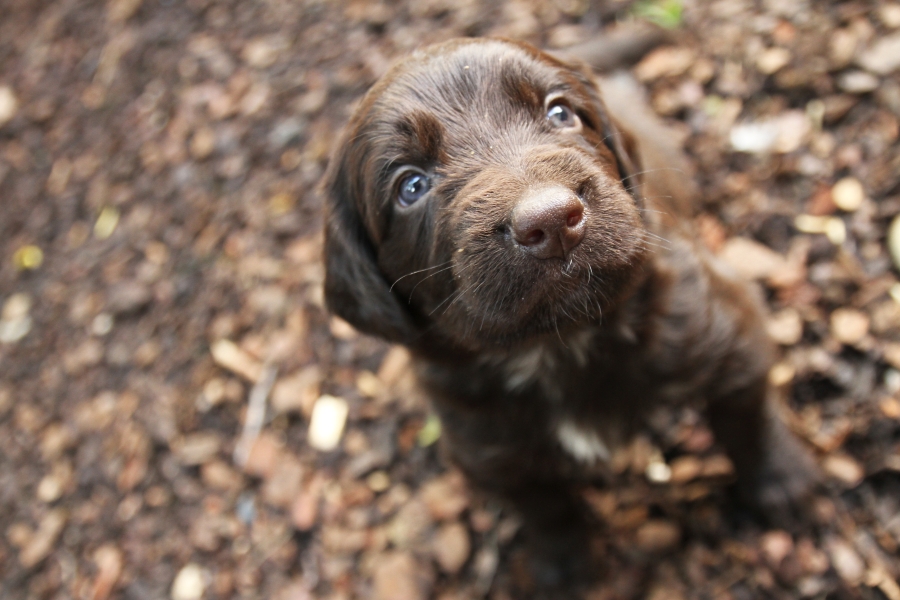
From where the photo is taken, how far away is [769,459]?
8.32ft

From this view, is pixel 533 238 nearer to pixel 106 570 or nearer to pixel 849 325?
pixel 849 325

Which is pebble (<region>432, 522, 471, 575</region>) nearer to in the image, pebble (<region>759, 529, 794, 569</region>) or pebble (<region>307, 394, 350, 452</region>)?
pebble (<region>307, 394, 350, 452</region>)

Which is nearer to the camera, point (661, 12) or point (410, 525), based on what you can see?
point (410, 525)

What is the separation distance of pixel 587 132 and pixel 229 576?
2407mm

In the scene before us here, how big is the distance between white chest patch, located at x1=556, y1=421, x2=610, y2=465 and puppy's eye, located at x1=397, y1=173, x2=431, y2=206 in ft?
3.00

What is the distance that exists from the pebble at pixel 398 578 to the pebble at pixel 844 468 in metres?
1.58

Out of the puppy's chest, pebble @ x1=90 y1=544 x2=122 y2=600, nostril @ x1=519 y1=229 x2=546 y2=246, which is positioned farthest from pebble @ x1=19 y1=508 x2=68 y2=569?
nostril @ x1=519 y1=229 x2=546 y2=246

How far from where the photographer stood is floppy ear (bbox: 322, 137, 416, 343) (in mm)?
2189

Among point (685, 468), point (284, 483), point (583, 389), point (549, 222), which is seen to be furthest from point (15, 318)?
point (549, 222)

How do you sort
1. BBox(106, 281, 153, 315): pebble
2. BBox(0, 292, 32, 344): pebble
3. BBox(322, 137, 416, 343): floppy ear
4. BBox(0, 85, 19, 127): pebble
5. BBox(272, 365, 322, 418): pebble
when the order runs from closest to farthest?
BBox(322, 137, 416, 343): floppy ear < BBox(272, 365, 322, 418): pebble < BBox(106, 281, 153, 315): pebble < BBox(0, 292, 32, 344): pebble < BBox(0, 85, 19, 127): pebble

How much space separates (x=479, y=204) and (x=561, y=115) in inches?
21.4

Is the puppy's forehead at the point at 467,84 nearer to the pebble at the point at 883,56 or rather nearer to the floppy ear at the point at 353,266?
the floppy ear at the point at 353,266

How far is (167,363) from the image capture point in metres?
3.87

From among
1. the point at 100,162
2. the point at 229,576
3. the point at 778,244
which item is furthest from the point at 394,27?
the point at 229,576
